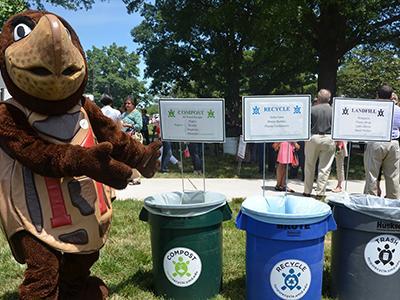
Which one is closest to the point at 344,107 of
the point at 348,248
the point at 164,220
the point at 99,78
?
the point at 348,248

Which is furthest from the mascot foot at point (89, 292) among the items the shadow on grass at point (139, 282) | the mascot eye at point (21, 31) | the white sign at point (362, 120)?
the white sign at point (362, 120)

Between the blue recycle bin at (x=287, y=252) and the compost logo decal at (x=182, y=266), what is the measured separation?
1.50 ft

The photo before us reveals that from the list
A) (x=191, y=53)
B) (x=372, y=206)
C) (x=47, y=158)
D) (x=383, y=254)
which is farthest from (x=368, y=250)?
(x=191, y=53)

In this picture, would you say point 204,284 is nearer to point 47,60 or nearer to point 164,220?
point 164,220

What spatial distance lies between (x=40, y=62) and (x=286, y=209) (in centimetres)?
225

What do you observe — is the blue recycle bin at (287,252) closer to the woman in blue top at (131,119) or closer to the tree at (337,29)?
the woman in blue top at (131,119)

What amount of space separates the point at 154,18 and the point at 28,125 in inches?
867

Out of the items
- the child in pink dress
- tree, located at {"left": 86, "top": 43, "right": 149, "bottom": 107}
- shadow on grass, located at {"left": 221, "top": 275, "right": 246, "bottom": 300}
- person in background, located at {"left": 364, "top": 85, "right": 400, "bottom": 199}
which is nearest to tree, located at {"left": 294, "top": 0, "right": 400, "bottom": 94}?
the child in pink dress

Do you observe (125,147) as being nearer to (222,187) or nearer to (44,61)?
(44,61)

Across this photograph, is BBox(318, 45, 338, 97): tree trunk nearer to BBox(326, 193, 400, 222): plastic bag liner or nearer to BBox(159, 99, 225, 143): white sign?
BBox(326, 193, 400, 222): plastic bag liner

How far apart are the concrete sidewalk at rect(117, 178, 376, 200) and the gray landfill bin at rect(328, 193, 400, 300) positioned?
4189 millimetres

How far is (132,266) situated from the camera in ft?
14.4

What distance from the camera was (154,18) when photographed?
23.7 m

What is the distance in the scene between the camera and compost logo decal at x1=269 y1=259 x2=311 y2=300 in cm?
318
